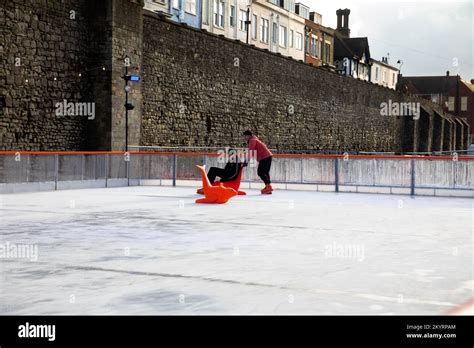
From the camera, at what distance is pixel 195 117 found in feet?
105

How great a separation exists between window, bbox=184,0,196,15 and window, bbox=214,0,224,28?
126 inches

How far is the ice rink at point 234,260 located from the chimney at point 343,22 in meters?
65.4

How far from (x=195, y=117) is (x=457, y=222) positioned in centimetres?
2109

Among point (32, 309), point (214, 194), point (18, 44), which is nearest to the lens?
point (32, 309)

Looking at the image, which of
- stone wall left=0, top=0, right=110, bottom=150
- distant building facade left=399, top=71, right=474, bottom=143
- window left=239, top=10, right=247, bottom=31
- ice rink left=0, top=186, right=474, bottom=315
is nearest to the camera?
ice rink left=0, top=186, right=474, bottom=315

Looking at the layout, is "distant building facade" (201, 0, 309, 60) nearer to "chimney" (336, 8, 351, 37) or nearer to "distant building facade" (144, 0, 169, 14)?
Answer: "distant building facade" (144, 0, 169, 14)

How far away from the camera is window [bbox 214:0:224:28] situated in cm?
4356

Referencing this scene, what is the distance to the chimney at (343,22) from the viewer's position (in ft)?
254

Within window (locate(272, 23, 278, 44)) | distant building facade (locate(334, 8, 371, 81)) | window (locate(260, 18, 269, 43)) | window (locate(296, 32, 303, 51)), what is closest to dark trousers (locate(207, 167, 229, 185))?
window (locate(260, 18, 269, 43))

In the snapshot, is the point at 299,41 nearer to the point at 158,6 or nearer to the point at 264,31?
the point at 264,31

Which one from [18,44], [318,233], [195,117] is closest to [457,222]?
[318,233]
